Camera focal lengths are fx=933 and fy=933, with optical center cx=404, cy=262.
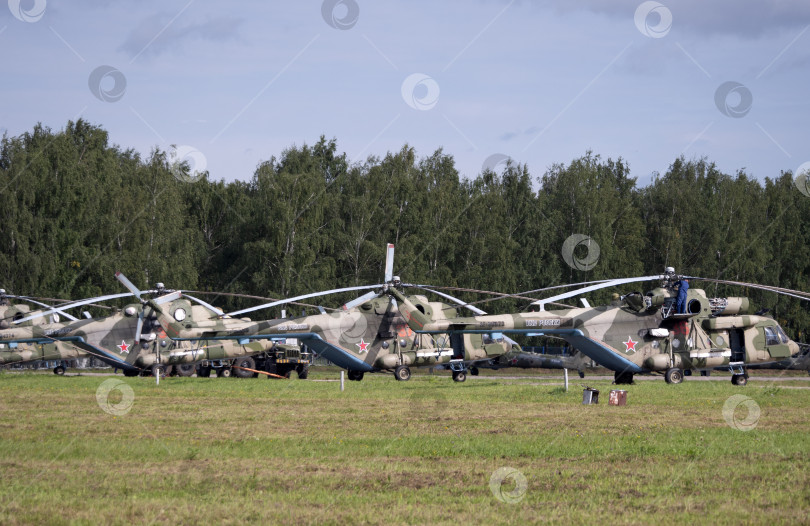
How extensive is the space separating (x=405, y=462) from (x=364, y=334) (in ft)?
76.6

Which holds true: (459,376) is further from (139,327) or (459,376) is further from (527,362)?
(139,327)

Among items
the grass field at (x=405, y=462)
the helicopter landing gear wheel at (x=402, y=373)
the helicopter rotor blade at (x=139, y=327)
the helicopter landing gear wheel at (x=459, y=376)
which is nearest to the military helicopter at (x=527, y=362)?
the helicopter landing gear wheel at (x=459, y=376)

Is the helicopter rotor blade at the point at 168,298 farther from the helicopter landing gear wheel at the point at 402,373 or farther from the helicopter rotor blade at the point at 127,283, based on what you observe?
the helicopter landing gear wheel at the point at 402,373

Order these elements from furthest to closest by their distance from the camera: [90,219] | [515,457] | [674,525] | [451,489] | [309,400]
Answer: [90,219] → [309,400] → [515,457] → [451,489] → [674,525]

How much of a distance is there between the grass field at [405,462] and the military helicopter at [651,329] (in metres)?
7.17

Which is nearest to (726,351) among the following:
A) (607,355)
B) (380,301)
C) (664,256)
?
(607,355)

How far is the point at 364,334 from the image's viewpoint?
1451 inches

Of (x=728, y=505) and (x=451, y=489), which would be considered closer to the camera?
(x=728, y=505)

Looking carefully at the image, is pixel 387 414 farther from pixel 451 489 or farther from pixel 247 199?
pixel 247 199

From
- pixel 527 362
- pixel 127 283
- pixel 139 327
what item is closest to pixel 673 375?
pixel 527 362

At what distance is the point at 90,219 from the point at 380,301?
28.2 m

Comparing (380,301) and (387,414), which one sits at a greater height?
(380,301)

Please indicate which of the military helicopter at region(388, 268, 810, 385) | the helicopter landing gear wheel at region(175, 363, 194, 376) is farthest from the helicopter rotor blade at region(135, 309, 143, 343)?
the military helicopter at region(388, 268, 810, 385)

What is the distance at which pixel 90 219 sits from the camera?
58219 millimetres
